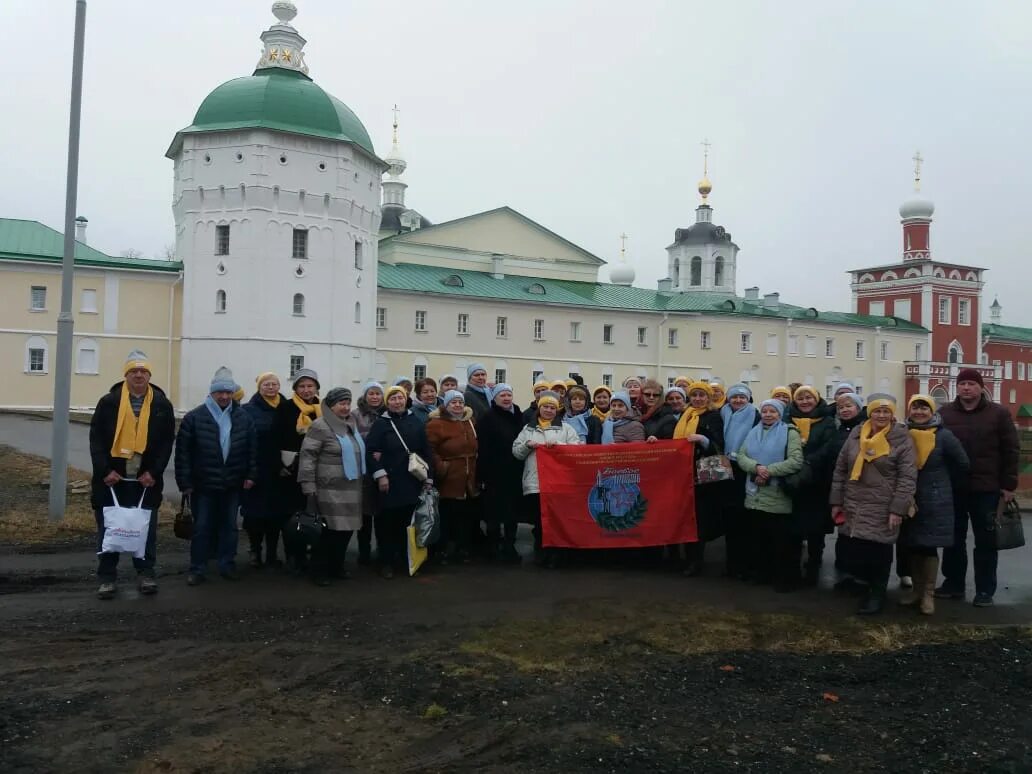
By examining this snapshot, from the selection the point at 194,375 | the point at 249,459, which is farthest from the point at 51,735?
the point at 194,375

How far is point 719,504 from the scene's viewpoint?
29.8 ft

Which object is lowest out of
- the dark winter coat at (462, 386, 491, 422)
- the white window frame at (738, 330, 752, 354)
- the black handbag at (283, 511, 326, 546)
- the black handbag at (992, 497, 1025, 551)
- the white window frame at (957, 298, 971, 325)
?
the black handbag at (283, 511, 326, 546)

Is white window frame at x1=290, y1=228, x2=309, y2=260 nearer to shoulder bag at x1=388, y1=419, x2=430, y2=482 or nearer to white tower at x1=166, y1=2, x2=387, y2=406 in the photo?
white tower at x1=166, y1=2, x2=387, y2=406

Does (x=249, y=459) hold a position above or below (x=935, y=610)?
above

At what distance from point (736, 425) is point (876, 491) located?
5.63 ft

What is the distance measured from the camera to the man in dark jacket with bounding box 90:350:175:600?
7.73 meters

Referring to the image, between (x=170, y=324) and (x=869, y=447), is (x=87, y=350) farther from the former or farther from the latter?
(x=869, y=447)

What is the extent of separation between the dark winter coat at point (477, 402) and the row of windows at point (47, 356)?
33.5m

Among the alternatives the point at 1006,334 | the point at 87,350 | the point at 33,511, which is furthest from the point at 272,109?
the point at 1006,334

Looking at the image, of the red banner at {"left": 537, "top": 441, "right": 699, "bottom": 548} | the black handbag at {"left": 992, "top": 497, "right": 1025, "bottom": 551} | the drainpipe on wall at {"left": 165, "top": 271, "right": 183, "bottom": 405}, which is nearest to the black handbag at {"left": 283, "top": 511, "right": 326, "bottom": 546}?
the red banner at {"left": 537, "top": 441, "right": 699, "bottom": 548}

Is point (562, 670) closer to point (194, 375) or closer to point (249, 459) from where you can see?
point (249, 459)

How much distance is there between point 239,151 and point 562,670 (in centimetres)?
3748

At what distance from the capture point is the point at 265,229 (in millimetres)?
39281

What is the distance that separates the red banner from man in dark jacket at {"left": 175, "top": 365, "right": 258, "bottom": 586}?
3059 millimetres
